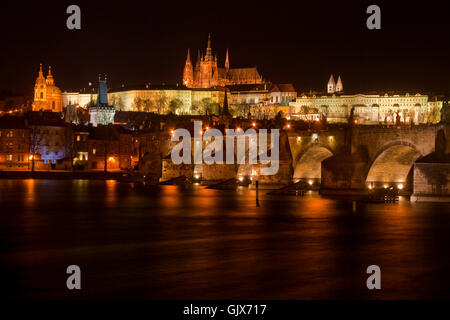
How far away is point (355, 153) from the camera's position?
1811 inches

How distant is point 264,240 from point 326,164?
20.5 metres

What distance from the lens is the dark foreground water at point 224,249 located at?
16531 mm

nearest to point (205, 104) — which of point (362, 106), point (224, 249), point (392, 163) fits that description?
point (362, 106)

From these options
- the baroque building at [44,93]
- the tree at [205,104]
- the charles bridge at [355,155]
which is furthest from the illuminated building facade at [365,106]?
the charles bridge at [355,155]

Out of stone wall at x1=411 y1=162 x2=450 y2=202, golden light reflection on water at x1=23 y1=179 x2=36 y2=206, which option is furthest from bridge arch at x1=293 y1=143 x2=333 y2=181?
golden light reflection on water at x1=23 y1=179 x2=36 y2=206

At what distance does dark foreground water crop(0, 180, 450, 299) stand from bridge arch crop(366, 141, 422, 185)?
6.44 meters

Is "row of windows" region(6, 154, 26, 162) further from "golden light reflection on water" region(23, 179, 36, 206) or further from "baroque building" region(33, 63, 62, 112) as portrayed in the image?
"baroque building" region(33, 63, 62, 112)

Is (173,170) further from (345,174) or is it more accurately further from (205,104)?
(205,104)

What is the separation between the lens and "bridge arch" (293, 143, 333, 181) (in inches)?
2088

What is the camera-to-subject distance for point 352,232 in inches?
1070

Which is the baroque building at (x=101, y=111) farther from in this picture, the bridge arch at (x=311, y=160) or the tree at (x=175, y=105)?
the bridge arch at (x=311, y=160)

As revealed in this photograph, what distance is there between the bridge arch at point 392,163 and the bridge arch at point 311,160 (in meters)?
5.06
